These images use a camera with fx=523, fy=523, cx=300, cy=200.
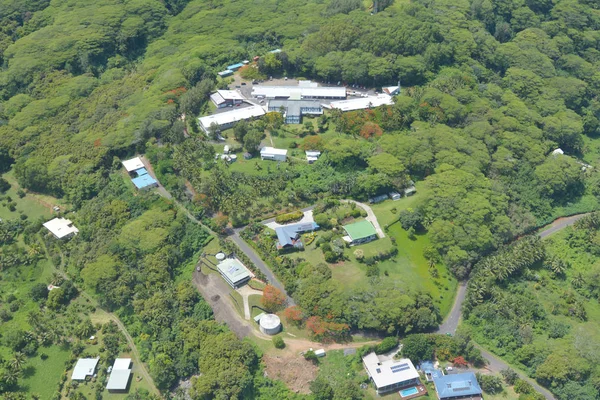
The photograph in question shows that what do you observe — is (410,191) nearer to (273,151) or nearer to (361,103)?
(273,151)

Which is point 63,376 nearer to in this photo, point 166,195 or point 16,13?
point 166,195

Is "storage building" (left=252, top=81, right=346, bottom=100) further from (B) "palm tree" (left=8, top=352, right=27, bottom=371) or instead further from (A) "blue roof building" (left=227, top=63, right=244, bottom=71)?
(B) "palm tree" (left=8, top=352, right=27, bottom=371)

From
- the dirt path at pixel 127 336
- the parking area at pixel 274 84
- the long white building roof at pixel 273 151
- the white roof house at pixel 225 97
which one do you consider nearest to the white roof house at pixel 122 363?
the dirt path at pixel 127 336

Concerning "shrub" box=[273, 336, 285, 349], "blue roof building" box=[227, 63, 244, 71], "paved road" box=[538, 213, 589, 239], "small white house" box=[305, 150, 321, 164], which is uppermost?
"blue roof building" box=[227, 63, 244, 71]

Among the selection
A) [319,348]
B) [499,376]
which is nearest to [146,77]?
[319,348]

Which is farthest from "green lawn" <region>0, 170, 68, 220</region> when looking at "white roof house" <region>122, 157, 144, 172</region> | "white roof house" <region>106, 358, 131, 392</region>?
"white roof house" <region>106, 358, 131, 392</region>

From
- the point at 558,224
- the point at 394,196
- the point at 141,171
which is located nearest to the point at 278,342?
the point at 394,196
